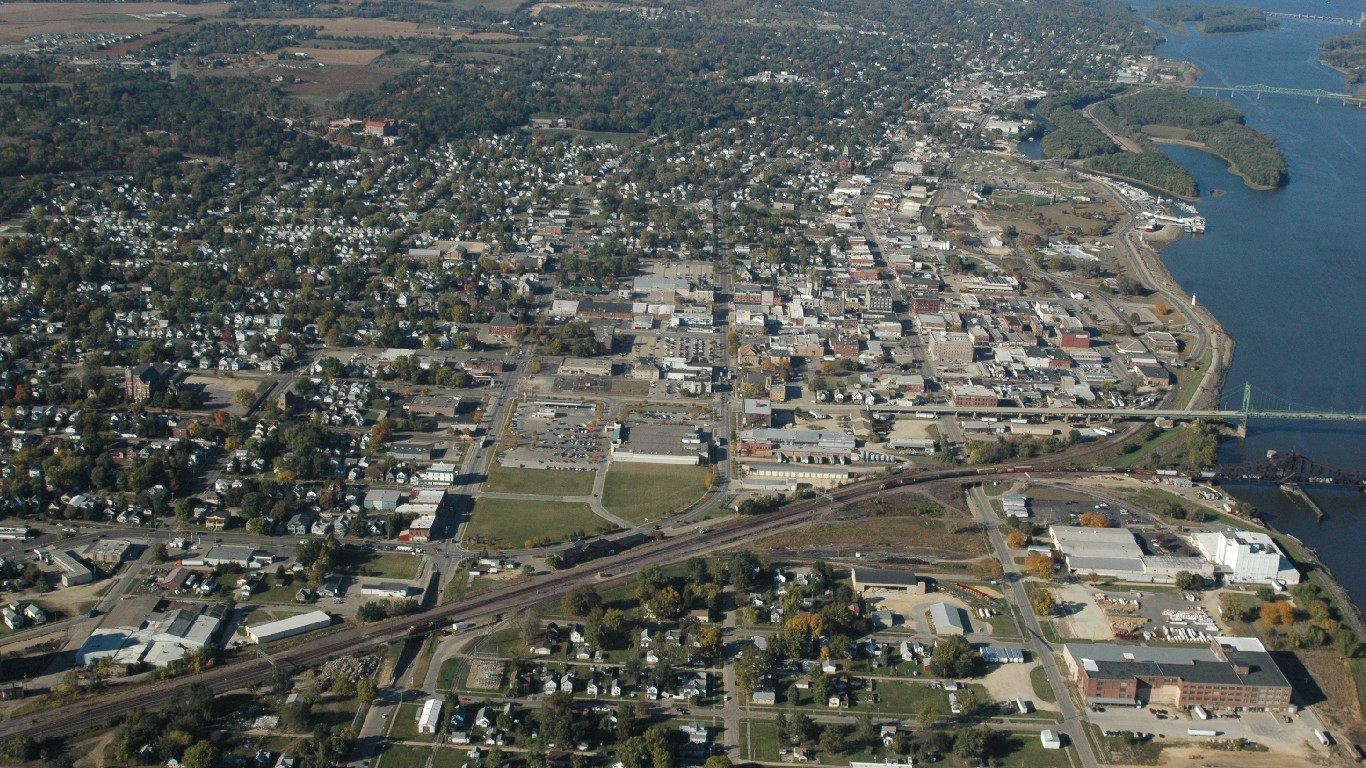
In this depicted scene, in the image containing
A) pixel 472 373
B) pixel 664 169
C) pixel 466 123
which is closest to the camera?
pixel 472 373

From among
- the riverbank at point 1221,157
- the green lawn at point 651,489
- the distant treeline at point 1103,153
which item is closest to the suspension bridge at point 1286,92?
the distant treeline at point 1103,153

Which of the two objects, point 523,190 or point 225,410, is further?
point 523,190

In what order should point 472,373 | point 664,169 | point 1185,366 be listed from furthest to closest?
1. point 664,169
2. point 1185,366
3. point 472,373

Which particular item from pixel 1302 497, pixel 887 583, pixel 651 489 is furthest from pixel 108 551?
pixel 1302 497

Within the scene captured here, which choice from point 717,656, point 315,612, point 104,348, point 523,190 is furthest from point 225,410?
point 523,190

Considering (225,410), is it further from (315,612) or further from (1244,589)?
(1244,589)

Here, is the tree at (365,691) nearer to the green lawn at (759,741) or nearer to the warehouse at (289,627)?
the warehouse at (289,627)
